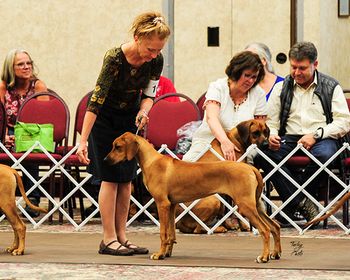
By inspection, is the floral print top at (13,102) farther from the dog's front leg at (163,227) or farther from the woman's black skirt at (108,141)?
the dog's front leg at (163,227)

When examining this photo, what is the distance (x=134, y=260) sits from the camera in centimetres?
786

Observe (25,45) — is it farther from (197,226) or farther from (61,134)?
(197,226)

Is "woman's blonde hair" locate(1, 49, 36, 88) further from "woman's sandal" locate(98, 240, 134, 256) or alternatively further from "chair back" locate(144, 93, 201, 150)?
"woman's sandal" locate(98, 240, 134, 256)

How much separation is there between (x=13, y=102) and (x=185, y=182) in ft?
10.8

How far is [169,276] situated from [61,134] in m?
3.80

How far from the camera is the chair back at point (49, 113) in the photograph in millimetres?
10781

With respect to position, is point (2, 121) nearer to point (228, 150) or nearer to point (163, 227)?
point (228, 150)

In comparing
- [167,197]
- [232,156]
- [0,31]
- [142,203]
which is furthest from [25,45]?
[167,197]

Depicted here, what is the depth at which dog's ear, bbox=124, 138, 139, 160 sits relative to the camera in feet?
26.5

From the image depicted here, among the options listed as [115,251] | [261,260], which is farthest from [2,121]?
[261,260]

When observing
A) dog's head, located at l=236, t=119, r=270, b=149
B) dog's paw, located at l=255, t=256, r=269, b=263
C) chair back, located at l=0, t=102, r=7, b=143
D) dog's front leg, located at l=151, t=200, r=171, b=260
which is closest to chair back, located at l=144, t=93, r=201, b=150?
dog's head, located at l=236, t=119, r=270, b=149

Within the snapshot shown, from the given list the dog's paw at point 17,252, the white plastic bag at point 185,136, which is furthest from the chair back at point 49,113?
the dog's paw at point 17,252

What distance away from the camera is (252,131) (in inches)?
371

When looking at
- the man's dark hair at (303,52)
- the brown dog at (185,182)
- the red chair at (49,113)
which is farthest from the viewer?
the red chair at (49,113)
